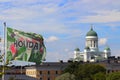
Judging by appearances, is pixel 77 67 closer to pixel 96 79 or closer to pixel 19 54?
pixel 96 79

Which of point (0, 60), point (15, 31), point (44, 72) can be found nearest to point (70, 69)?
point (44, 72)

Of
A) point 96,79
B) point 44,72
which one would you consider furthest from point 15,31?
point 44,72

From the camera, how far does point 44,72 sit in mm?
137000

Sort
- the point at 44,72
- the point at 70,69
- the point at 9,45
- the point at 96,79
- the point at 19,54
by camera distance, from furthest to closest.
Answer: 1. the point at 44,72
2. the point at 70,69
3. the point at 96,79
4. the point at 19,54
5. the point at 9,45

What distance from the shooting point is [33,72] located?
457ft

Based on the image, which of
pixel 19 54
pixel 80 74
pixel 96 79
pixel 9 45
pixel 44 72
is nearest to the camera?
pixel 9 45

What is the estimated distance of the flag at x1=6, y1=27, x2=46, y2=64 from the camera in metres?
57.7

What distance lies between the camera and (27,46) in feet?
206

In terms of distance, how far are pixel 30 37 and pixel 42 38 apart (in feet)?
4.87

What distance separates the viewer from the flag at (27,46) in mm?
57716

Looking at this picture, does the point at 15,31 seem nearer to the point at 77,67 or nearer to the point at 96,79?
the point at 96,79

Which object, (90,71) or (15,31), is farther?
(90,71)

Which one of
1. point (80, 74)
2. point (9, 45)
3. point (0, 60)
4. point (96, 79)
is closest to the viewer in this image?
point (0, 60)

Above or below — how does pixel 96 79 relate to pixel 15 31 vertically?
below
